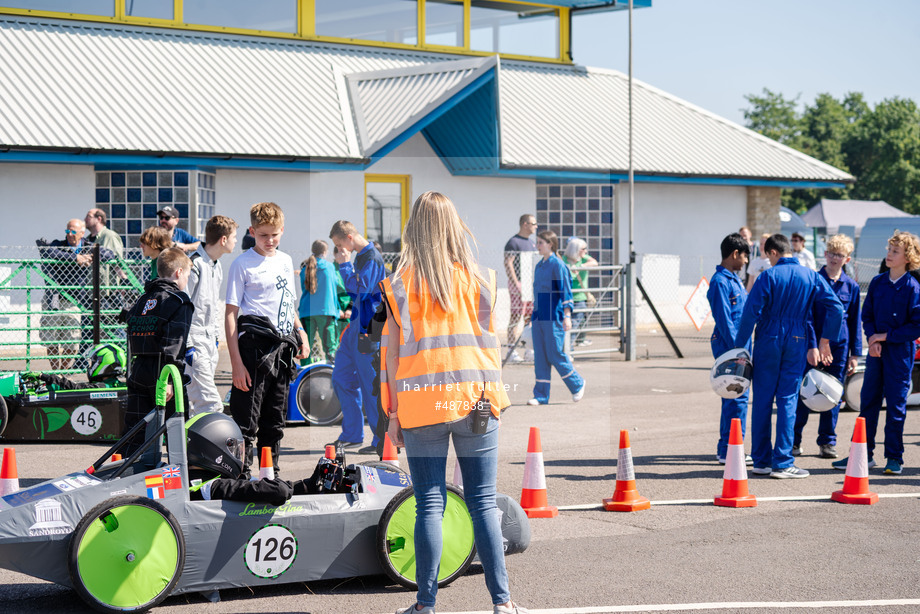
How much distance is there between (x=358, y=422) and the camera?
9484mm

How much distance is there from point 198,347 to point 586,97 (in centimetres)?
1666

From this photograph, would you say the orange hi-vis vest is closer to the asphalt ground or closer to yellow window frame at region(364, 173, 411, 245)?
the asphalt ground

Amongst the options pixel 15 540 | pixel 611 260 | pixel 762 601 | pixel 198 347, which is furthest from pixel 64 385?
pixel 611 260

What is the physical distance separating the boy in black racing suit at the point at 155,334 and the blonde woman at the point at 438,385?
2719mm

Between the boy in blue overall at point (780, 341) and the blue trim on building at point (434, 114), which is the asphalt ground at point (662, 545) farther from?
the blue trim on building at point (434, 114)

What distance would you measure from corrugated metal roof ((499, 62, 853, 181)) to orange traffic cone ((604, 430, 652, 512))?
13.1 meters

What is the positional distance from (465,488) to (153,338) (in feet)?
10.1

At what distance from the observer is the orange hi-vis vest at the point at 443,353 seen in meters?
4.47

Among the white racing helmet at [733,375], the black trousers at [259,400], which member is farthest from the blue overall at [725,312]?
the black trousers at [259,400]

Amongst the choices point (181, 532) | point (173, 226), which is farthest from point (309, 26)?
point (181, 532)

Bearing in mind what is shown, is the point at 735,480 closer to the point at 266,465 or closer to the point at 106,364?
the point at 266,465

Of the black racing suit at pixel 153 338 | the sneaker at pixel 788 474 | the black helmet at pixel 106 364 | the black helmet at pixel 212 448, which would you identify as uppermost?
the black racing suit at pixel 153 338

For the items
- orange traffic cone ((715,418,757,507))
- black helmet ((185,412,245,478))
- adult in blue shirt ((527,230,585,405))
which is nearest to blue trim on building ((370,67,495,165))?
adult in blue shirt ((527,230,585,405))

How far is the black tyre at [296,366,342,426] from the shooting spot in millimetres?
10742
